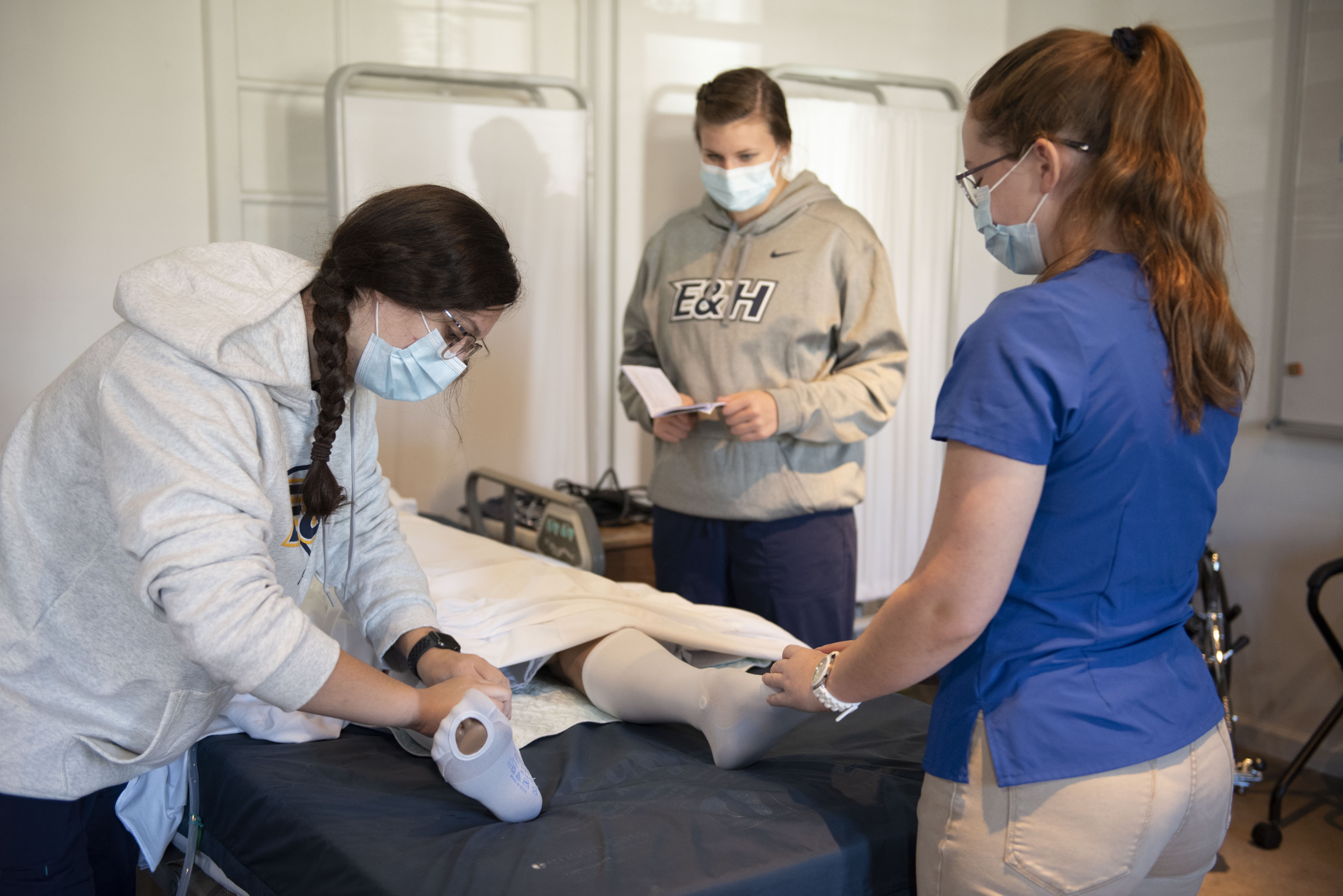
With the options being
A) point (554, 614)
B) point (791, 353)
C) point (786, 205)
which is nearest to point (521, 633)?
point (554, 614)

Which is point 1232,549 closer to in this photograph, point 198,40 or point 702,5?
point 702,5

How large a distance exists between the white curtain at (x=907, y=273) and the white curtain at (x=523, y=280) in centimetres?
87

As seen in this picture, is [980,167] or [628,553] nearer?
[980,167]

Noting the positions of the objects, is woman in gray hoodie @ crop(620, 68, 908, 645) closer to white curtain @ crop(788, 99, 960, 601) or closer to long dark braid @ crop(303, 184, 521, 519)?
long dark braid @ crop(303, 184, 521, 519)

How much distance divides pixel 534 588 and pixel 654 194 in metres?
1.82

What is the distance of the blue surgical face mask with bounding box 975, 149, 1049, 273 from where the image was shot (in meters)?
1.08

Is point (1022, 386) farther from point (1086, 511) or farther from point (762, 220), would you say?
point (762, 220)

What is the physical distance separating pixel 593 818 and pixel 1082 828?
577 mm

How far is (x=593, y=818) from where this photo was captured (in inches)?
50.2

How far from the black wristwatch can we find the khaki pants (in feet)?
2.42

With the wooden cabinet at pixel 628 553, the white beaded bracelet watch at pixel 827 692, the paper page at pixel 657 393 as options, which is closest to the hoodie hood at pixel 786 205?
the paper page at pixel 657 393

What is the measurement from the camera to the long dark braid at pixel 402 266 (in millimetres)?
1216

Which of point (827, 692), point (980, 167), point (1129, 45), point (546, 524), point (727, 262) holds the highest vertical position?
point (1129, 45)

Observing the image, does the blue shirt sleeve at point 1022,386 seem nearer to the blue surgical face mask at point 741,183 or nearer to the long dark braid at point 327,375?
the long dark braid at point 327,375
